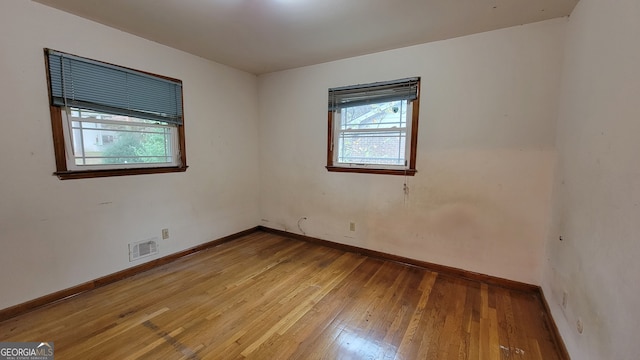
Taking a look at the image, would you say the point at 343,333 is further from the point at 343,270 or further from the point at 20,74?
the point at 20,74

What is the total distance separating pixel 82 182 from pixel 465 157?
3530 millimetres

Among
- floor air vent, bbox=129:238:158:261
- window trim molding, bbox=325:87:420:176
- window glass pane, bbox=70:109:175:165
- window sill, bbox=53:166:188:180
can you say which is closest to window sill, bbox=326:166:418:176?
window trim molding, bbox=325:87:420:176

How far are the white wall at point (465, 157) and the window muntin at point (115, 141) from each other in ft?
5.68

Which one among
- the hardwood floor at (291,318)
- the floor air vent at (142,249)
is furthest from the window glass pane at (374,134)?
the floor air vent at (142,249)

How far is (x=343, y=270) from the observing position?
2.86 meters

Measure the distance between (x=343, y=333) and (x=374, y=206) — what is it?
61.6 inches

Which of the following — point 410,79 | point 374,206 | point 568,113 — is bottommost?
point 374,206

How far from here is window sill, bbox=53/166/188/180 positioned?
2191mm

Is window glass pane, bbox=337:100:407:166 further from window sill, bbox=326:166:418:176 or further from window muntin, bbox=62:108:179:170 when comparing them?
window muntin, bbox=62:108:179:170

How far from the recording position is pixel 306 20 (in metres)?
2.21

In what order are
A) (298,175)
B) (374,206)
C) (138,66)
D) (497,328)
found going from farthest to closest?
(298,175) → (374,206) → (138,66) → (497,328)

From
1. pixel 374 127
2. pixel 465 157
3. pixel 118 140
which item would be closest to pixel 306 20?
pixel 374 127

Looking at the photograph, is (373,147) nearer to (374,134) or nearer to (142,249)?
(374,134)

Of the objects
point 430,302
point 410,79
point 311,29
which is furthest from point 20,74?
point 430,302
